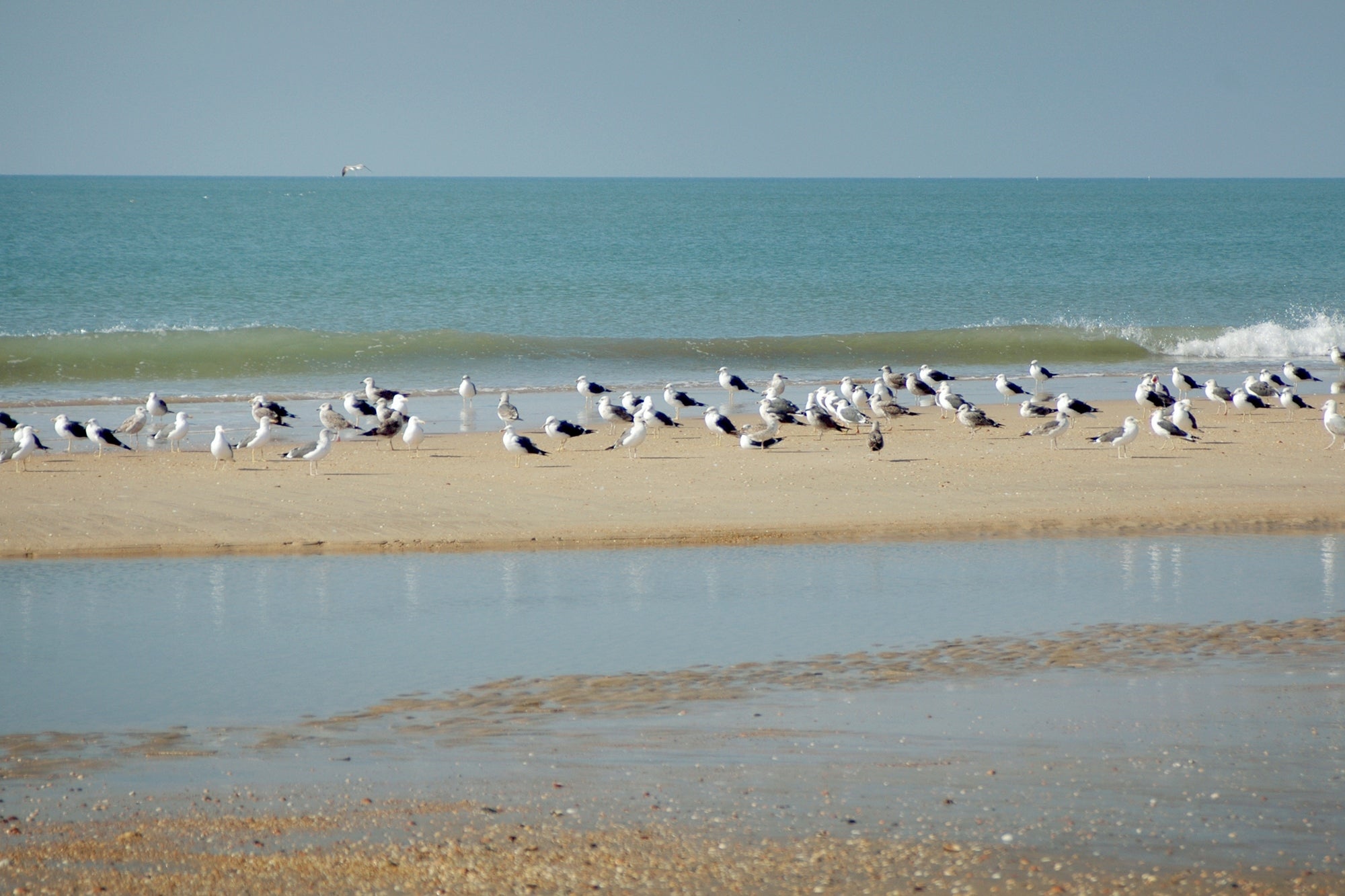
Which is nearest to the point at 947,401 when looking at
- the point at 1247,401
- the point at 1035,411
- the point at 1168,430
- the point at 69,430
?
the point at 1035,411

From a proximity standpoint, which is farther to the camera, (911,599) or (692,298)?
(692,298)

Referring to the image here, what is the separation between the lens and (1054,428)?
18.2m

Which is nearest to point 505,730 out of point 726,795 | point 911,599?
point 726,795

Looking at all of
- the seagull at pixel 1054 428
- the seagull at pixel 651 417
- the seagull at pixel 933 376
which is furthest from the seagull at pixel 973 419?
the seagull at pixel 933 376

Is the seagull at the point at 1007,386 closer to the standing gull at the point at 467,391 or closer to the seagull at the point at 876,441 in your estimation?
the seagull at the point at 876,441

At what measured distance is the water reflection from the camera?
28.7ft

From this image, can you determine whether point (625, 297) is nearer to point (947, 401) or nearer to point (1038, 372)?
point (1038, 372)

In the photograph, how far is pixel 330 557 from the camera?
12664mm

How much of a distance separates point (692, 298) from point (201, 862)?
43471mm

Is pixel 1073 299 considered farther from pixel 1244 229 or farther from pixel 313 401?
pixel 1244 229

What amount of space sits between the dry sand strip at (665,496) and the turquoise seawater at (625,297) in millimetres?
12524

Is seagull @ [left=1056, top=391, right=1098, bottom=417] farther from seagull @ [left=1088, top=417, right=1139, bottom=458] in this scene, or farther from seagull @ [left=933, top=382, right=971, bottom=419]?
seagull @ [left=933, top=382, right=971, bottom=419]

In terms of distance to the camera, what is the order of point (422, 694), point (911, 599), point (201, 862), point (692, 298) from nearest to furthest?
point (201, 862) < point (422, 694) < point (911, 599) < point (692, 298)

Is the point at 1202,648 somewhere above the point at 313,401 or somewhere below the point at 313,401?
below
